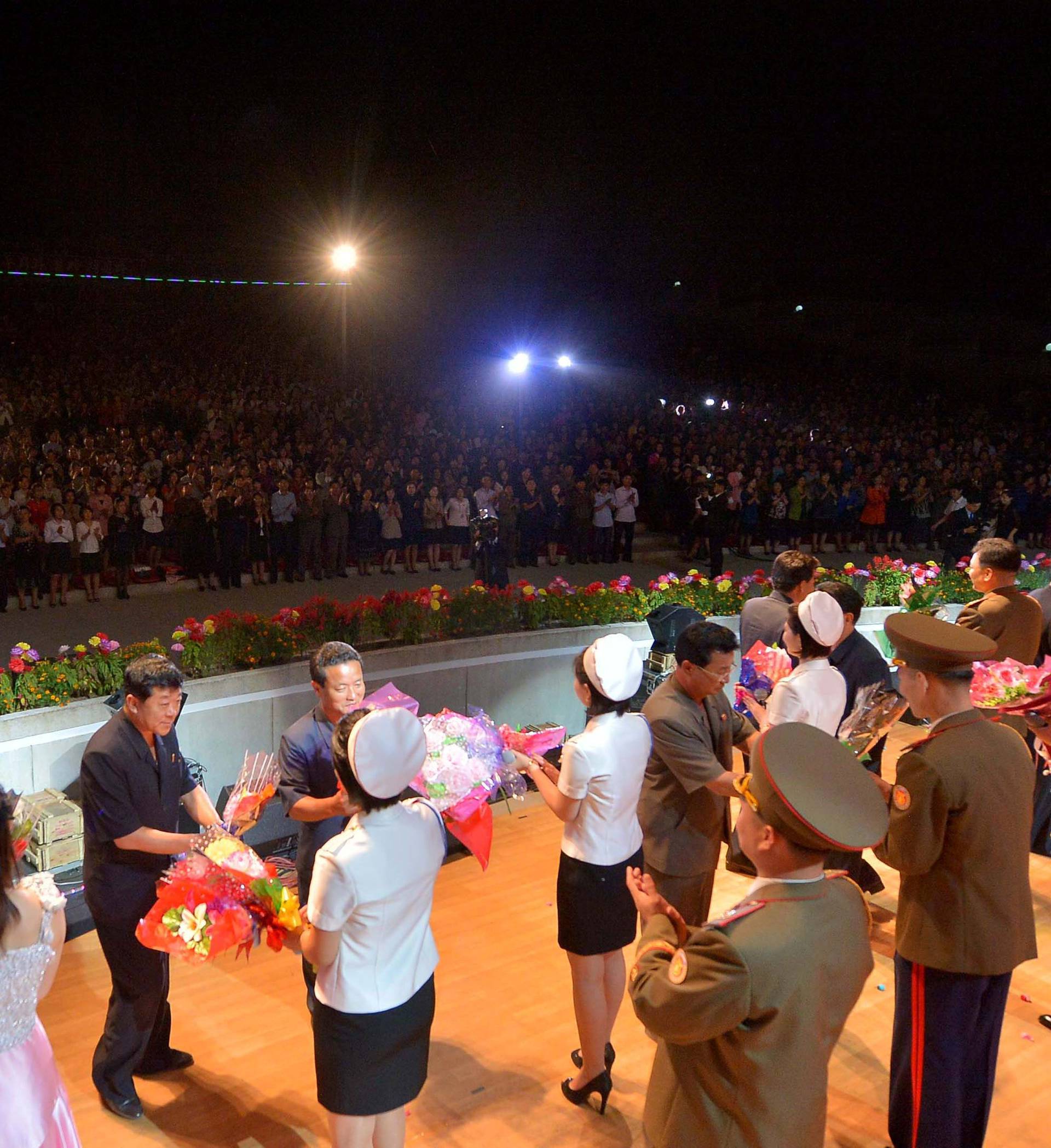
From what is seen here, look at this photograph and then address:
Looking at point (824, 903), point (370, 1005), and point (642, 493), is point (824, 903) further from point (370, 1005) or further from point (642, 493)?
point (642, 493)

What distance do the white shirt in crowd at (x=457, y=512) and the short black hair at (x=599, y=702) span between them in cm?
1000

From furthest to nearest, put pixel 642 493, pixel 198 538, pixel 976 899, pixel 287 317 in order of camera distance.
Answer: pixel 287 317, pixel 642 493, pixel 198 538, pixel 976 899

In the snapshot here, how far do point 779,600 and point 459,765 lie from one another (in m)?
2.71

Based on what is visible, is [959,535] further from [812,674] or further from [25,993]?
[25,993]

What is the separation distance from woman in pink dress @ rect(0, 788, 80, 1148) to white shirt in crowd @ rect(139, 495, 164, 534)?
954 centimetres

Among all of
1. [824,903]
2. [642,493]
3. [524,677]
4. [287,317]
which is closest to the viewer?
[824,903]

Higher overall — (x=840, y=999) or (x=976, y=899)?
(x=840, y=999)

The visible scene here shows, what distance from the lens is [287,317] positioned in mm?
23203

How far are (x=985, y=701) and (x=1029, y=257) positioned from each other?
81.1 ft

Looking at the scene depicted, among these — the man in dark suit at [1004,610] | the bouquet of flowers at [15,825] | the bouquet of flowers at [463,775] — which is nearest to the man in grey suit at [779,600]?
the man in dark suit at [1004,610]

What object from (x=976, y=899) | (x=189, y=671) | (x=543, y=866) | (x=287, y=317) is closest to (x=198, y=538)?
(x=189, y=671)

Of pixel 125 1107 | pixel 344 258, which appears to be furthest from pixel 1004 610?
pixel 344 258

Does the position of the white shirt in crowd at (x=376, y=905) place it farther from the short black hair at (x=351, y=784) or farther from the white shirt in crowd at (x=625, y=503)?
the white shirt in crowd at (x=625, y=503)

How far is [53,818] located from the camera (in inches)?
196
